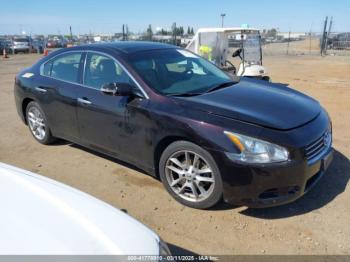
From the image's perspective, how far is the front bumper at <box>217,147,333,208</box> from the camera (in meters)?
3.11

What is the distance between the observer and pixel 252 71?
9.71m

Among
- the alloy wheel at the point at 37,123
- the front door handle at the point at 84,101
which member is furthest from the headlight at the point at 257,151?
the alloy wheel at the point at 37,123

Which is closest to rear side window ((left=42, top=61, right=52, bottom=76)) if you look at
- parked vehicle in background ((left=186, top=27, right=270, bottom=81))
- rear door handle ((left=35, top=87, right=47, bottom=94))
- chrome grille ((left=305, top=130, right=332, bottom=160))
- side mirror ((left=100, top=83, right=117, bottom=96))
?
rear door handle ((left=35, top=87, right=47, bottom=94))

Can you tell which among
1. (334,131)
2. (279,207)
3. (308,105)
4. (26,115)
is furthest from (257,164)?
(26,115)

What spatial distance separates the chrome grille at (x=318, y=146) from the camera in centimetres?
325

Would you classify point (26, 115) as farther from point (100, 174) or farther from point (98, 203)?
point (98, 203)

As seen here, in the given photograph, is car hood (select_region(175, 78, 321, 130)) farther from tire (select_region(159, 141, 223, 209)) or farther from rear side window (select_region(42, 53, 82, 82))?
rear side window (select_region(42, 53, 82, 82))

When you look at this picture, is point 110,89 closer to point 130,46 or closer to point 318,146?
point 130,46

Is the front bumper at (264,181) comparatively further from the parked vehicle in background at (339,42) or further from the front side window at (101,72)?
the parked vehicle in background at (339,42)

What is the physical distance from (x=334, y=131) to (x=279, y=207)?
9.73ft

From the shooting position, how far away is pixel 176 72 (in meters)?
4.32

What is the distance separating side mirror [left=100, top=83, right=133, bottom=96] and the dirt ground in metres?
1.10

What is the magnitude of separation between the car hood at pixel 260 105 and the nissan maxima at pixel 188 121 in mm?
11

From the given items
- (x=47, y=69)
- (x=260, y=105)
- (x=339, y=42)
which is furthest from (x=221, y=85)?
(x=339, y=42)
